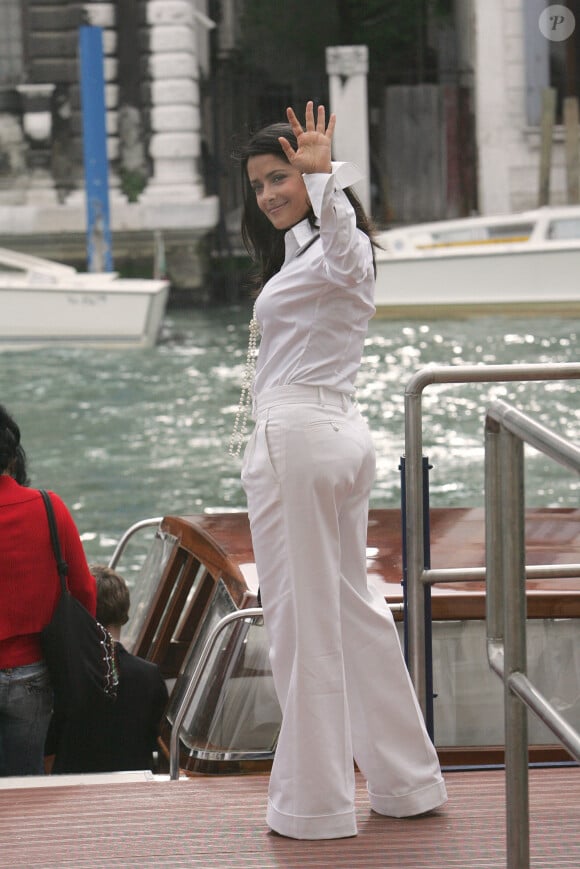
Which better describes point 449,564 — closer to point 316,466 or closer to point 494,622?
point 316,466

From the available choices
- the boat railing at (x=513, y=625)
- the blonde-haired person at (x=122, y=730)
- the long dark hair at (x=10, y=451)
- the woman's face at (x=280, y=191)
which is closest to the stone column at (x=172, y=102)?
the blonde-haired person at (x=122, y=730)

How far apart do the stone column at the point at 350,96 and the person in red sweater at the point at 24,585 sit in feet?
69.1

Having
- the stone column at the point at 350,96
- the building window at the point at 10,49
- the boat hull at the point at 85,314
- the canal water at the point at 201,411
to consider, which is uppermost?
the building window at the point at 10,49

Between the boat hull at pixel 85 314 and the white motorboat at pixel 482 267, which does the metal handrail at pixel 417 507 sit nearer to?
the boat hull at pixel 85 314

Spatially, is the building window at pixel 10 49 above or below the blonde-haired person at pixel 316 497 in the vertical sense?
above

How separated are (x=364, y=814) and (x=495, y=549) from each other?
857 mm

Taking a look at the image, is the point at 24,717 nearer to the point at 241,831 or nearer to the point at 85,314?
the point at 241,831

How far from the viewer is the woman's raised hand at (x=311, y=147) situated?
2.91m

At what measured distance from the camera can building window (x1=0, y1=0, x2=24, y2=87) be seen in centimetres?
2430

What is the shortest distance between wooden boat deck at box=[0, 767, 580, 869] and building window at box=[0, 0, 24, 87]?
22.2 m

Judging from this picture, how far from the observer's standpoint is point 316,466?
2.92m

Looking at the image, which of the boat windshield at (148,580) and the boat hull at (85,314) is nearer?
the boat windshield at (148,580)

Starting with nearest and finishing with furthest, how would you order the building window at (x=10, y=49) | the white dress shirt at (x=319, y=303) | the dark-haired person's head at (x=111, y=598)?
the white dress shirt at (x=319, y=303) → the dark-haired person's head at (x=111, y=598) → the building window at (x=10, y=49)

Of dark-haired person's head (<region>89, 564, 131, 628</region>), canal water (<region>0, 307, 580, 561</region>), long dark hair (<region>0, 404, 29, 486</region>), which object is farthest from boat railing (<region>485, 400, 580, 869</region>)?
canal water (<region>0, 307, 580, 561</region>)
